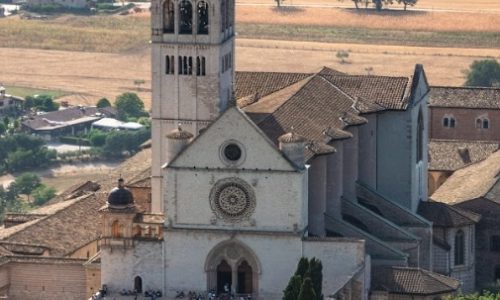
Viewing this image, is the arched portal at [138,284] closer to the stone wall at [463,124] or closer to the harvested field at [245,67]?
the stone wall at [463,124]

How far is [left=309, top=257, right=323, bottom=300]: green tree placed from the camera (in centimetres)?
9625

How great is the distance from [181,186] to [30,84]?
88034 mm

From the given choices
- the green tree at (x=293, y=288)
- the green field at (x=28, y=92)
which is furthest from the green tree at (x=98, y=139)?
the green tree at (x=293, y=288)

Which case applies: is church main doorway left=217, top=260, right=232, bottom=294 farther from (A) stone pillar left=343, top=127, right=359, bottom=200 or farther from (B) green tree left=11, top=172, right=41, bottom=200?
(B) green tree left=11, top=172, right=41, bottom=200

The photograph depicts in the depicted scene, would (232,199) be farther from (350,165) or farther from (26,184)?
(26,184)

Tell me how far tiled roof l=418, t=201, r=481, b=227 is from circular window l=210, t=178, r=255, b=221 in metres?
14.8

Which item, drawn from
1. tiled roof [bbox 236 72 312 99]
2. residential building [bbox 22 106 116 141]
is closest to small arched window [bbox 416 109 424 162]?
tiled roof [bbox 236 72 312 99]

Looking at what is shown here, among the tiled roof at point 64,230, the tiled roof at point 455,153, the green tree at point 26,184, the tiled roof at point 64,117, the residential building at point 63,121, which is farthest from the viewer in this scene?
the tiled roof at point 64,117

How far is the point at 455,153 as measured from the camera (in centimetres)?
13212

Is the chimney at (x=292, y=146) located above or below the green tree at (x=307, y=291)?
above

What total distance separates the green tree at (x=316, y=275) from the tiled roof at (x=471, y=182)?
69.0 ft

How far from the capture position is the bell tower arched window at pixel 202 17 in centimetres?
10700

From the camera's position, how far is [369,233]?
108250mm

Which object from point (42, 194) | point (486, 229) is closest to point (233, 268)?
point (486, 229)
